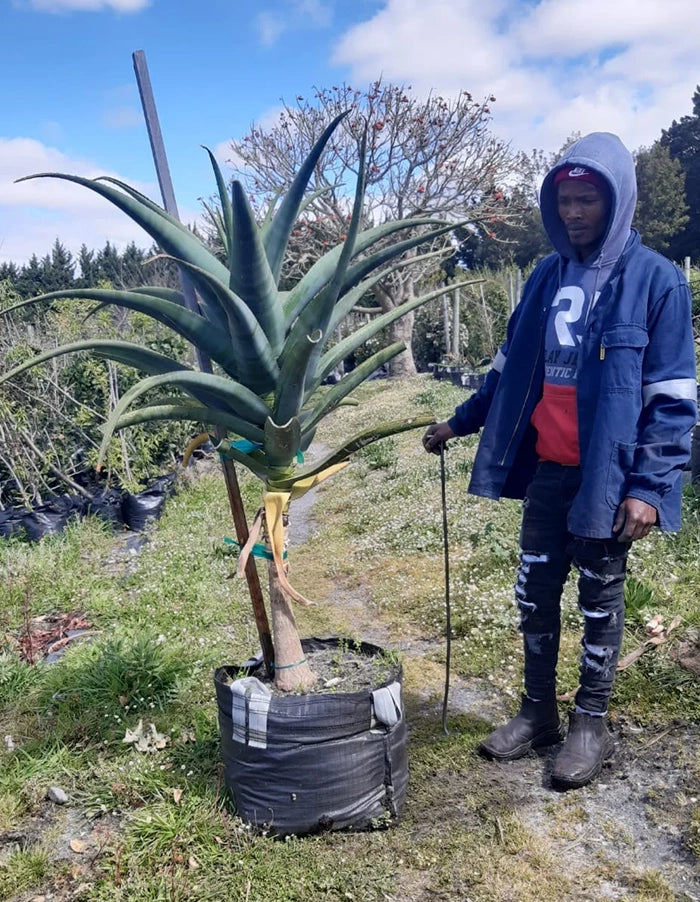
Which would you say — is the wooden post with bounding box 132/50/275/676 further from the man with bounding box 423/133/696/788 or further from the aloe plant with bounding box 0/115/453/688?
the man with bounding box 423/133/696/788

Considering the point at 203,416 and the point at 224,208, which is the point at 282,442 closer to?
the point at 203,416

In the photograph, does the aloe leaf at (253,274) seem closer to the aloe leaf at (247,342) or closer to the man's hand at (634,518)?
the aloe leaf at (247,342)

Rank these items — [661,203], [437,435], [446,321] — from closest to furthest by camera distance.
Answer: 1. [437,435]
2. [446,321]
3. [661,203]

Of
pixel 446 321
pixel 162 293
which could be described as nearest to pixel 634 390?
pixel 162 293

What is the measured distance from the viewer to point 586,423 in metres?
2.43

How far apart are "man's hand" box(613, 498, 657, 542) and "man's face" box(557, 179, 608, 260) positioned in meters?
A: 0.92

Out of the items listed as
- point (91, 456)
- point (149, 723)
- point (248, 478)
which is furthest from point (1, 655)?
point (248, 478)

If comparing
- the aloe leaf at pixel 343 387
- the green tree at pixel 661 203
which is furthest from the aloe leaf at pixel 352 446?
the green tree at pixel 661 203

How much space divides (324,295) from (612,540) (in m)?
1.32

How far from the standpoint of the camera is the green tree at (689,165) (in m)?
38.0

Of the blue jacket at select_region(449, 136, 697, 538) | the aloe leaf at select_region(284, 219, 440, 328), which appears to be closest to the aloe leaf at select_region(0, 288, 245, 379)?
the aloe leaf at select_region(284, 219, 440, 328)

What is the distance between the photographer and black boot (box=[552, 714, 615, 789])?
255 cm

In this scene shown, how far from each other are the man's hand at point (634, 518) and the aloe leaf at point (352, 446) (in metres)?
0.69

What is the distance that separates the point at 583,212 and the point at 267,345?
1.20 meters
